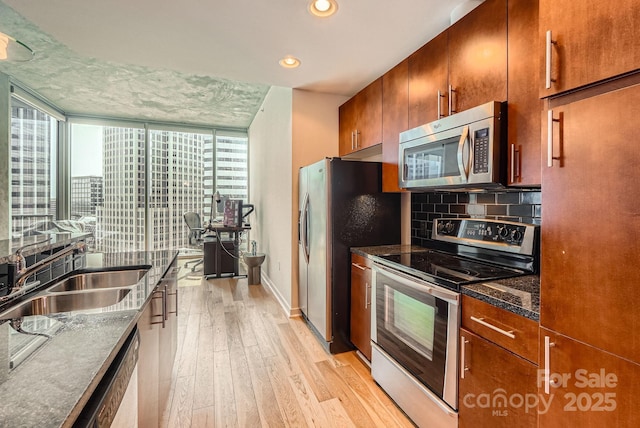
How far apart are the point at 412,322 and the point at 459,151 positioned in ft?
3.35

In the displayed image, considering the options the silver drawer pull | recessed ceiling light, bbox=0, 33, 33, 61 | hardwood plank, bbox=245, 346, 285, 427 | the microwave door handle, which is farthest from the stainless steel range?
recessed ceiling light, bbox=0, 33, 33, 61

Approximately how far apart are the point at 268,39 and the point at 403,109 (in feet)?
3.74

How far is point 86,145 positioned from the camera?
562 centimetres

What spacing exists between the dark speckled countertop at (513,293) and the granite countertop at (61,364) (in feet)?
4.50

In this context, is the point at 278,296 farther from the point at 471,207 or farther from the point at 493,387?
the point at 493,387

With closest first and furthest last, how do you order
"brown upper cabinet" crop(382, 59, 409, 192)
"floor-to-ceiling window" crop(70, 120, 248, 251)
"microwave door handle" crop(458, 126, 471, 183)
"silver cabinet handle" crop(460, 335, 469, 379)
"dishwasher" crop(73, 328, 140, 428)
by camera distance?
"dishwasher" crop(73, 328, 140, 428)
"silver cabinet handle" crop(460, 335, 469, 379)
"microwave door handle" crop(458, 126, 471, 183)
"brown upper cabinet" crop(382, 59, 409, 192)
"floor-to-ceiling window" crop(70, 120, 248, 251)

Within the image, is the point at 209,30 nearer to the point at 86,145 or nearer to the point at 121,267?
the point at 121,267

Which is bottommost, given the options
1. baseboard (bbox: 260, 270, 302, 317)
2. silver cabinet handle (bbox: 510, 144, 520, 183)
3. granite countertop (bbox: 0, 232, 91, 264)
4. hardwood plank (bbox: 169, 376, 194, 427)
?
hardwood plank (bbox: 169, 376, 194, 427)

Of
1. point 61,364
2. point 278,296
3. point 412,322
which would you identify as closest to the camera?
point 61,364

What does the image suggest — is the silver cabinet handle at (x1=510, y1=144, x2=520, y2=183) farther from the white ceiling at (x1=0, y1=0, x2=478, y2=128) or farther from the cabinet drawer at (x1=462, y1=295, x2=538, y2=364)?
the white ceiling at (x1=0, y1=0, x2=478, y2=128)

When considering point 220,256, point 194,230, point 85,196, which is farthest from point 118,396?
point 85,196

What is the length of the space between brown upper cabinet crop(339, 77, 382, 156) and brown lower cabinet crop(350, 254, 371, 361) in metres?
1.10

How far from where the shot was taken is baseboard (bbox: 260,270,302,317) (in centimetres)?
333

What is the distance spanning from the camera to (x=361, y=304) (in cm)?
238
